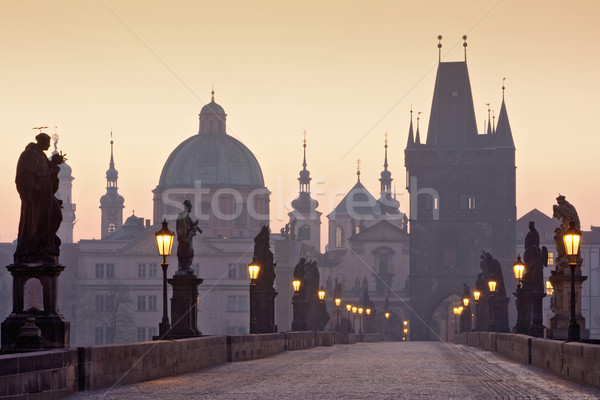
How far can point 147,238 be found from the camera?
508 ft

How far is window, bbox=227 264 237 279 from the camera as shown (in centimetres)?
15388

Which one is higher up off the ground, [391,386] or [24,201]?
[24,201]

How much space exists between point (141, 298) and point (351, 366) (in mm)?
126741

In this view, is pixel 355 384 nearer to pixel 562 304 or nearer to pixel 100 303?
pixel 562 304

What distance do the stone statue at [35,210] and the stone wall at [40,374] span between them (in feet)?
6.30

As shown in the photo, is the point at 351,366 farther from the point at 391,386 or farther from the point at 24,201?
the point at 24,201

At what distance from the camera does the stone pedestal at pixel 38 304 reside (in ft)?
64.5

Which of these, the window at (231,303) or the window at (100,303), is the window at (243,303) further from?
the window at (100,303)

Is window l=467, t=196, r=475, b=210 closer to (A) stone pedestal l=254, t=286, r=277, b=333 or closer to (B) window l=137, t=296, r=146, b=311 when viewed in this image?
(B) window l=137, t=296, r=146, b=311

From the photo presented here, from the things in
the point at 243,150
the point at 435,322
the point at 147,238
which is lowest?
the point at 435,322

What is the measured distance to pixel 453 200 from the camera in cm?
14212

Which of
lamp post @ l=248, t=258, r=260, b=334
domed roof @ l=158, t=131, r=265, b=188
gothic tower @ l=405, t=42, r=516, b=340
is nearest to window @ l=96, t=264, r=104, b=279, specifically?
domed roof @ l=158, t=131, r=265, b=188

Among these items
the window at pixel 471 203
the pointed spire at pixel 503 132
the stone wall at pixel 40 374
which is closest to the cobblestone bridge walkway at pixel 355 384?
the stone wall at pixel 40 374

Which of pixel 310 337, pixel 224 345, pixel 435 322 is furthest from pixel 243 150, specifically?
pixel 224 345
